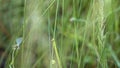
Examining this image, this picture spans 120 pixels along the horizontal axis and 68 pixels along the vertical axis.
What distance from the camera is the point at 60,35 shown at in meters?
1.36

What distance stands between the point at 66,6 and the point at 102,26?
0.71 meters

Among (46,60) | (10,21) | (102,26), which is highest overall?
(102,26)

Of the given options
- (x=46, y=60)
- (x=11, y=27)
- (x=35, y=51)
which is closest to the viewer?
(x=46, y=60)

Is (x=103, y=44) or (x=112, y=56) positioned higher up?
(x=103, y=44)

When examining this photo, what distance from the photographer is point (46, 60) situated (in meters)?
1.22

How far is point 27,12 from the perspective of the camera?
0.90 meters

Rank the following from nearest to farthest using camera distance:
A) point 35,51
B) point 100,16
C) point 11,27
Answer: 1. point 100,16
2. point 35,51
3. point 11,27

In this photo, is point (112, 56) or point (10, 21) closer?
point (112, 56)

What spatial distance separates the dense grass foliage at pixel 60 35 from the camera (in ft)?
2.89

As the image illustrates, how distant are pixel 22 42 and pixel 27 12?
9 centimetres

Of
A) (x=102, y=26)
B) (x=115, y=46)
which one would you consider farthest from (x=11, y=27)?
(x=102, y=26)

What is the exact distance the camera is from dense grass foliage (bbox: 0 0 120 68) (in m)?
0.88

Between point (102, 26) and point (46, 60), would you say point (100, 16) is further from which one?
point (46, 60)

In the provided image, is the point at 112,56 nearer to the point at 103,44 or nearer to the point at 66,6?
the point at 103,44
